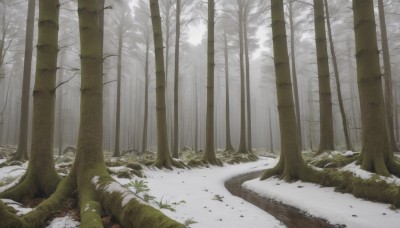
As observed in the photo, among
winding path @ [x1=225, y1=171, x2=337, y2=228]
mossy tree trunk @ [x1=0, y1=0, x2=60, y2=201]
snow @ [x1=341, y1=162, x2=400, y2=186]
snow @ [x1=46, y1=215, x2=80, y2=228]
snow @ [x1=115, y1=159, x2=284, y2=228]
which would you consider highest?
mossy tree trunk @ [x1=0, y1=0, x2=60, y2=201]

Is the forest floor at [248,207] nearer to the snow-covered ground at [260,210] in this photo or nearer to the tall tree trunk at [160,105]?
the snow-covered ground at [260,210]

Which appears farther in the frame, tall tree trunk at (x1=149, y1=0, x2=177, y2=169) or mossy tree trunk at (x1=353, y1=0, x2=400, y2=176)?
tall tree trunk at (x1=149, y1=0, x2=177, y2=169)

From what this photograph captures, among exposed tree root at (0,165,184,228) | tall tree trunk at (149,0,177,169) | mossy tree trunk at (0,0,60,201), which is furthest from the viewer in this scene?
tall tree trunk at (149,0,177,169)

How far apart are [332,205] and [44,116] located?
5.33 m

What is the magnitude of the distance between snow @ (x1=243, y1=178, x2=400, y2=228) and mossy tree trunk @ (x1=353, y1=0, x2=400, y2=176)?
1.02m

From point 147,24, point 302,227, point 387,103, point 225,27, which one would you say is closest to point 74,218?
point 302,227

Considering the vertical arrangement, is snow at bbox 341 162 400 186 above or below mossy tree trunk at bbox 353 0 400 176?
below

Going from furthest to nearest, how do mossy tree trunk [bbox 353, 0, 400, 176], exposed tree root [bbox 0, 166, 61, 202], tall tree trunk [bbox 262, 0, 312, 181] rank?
tall tree trunk [bbox 262, 0, 312, 181]
mossy tree trunk [bbox 353, 0, 400, 176]
exposed tree root [bbox 0, 166, 61, 202]

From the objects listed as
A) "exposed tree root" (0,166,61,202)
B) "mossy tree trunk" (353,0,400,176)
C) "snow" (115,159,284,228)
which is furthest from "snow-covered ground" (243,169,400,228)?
"exposed tree root" (0,166,61,202)

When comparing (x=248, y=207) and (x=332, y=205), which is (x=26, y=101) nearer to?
(x=248, y=207)

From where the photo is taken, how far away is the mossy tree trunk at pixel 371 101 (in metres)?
5.28

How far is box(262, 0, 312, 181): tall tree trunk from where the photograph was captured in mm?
6918

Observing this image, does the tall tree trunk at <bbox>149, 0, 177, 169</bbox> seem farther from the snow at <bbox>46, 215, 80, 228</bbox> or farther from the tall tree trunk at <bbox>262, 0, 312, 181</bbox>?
the snow at <bbox>46, 215, 80, 228</bbox>

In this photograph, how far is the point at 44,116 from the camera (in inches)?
183
